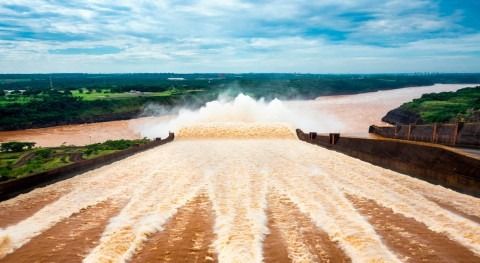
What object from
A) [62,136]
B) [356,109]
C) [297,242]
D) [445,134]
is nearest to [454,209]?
[297,242]

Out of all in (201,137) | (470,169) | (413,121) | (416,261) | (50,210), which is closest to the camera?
(416,261)

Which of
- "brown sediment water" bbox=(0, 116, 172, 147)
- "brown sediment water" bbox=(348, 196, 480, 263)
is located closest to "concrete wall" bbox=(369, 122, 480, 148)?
"brown sediment water" bbox=(348, 196, 480, 263)

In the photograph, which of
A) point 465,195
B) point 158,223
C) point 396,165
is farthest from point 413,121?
point 158,223

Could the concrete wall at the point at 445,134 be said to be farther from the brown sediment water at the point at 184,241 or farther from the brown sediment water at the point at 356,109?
the brown sediment water at the point at 356,109

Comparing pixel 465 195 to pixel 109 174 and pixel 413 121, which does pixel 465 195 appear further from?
pixel 413 121

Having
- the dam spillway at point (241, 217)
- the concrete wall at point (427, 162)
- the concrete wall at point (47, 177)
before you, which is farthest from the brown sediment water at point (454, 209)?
the concrete wall at point (47, 177)
